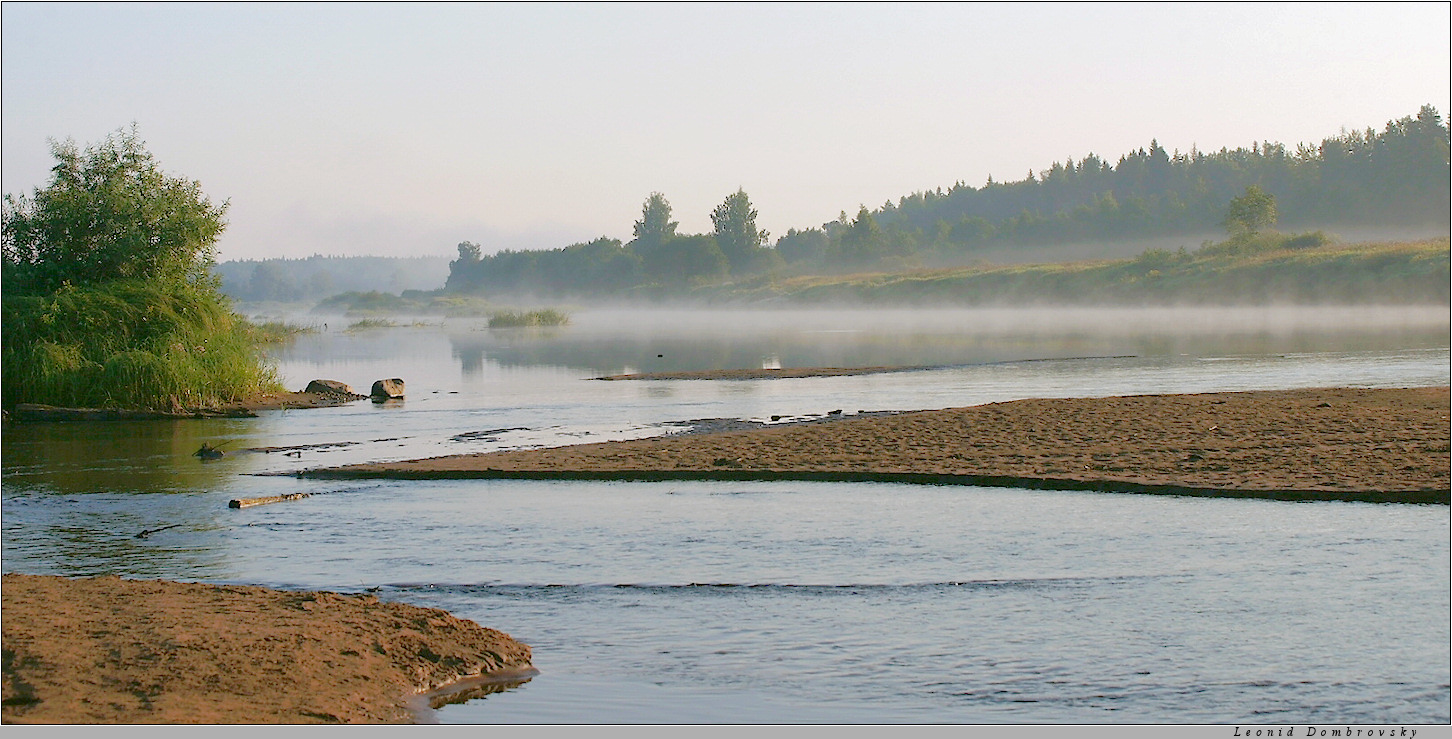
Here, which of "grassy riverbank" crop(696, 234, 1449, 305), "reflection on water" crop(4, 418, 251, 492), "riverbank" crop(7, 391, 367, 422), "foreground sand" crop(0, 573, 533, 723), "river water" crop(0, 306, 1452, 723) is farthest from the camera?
"grassy riverbank" crop(696, 234, 1449, 305)

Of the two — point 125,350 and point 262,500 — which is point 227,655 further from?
point 125,350

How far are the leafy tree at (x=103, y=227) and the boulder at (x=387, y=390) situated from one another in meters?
4.72

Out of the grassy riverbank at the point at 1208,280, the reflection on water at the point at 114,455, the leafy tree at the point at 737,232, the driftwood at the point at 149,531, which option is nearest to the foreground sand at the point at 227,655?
the driftwood at the point at 149,531

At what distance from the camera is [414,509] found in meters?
15.2

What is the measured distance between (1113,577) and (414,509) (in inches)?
283

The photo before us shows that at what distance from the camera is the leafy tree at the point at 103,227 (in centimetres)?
3150

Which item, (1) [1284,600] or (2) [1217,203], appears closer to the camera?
(1) [1284,600]

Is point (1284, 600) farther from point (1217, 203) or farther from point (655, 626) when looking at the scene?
point (1217, 203)

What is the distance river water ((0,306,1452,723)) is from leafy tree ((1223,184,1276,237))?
348 ft

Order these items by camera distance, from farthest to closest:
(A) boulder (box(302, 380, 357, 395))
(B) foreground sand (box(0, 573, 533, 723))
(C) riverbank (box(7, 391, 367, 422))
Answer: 1. (A) boulder (box(302, 380, 357, 395))
2. (C) riverbank (box(7, 391, 367, 422))
3. (B) foreground sand (box(0, 573, 533, 723))

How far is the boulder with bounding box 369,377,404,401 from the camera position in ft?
105

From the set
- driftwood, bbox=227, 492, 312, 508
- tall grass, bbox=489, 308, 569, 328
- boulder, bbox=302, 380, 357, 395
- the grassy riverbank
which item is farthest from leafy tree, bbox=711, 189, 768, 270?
driftwood, bbox=227, 492, 312, 508

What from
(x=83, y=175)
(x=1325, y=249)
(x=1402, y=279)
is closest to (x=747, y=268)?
(x=1325, y=249)

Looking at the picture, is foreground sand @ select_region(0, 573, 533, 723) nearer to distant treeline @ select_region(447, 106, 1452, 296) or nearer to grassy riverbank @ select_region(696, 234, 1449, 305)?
grassy riverbank @ select_region(696, 234, 1449, 305)
